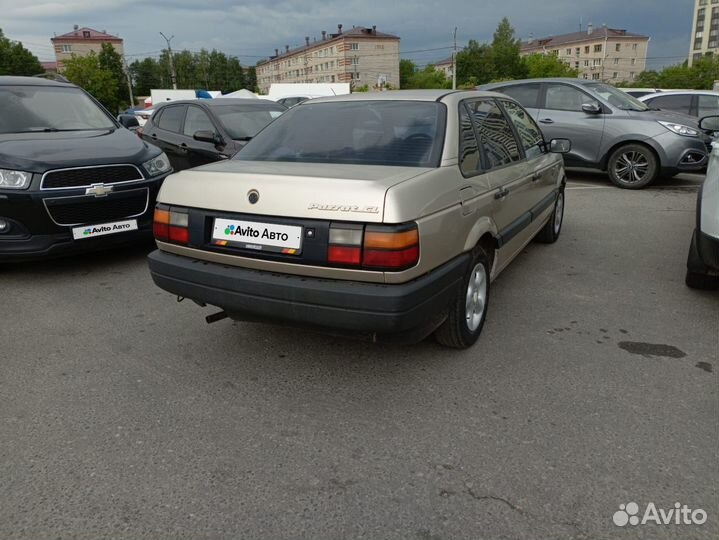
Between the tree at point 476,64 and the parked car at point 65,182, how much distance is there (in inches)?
3275

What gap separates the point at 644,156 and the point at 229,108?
6565 millimetres

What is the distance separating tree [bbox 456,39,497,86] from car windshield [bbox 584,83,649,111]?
254 ft

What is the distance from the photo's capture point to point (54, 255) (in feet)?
15.5

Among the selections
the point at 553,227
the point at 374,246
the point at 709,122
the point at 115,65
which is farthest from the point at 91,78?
the point at 374,246

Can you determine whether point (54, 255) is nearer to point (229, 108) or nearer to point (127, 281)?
point (127, 281)

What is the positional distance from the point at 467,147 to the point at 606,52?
124864mm

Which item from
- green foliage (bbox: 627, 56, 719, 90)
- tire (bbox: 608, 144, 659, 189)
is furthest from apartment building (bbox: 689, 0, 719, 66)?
tire (bbox: 608, 144, 659, 189)

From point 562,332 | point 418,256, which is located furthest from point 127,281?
point 562,332

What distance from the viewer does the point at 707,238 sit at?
3.67 m

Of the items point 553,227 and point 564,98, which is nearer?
point 553,227

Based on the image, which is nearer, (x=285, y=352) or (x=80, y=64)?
(x=285, y=352)

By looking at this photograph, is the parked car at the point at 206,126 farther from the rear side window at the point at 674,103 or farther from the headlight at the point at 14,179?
the rear side window at the point at 674,103

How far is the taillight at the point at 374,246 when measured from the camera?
8.27ft

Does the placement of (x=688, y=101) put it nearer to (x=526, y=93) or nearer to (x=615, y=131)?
(x=615, y=131)
